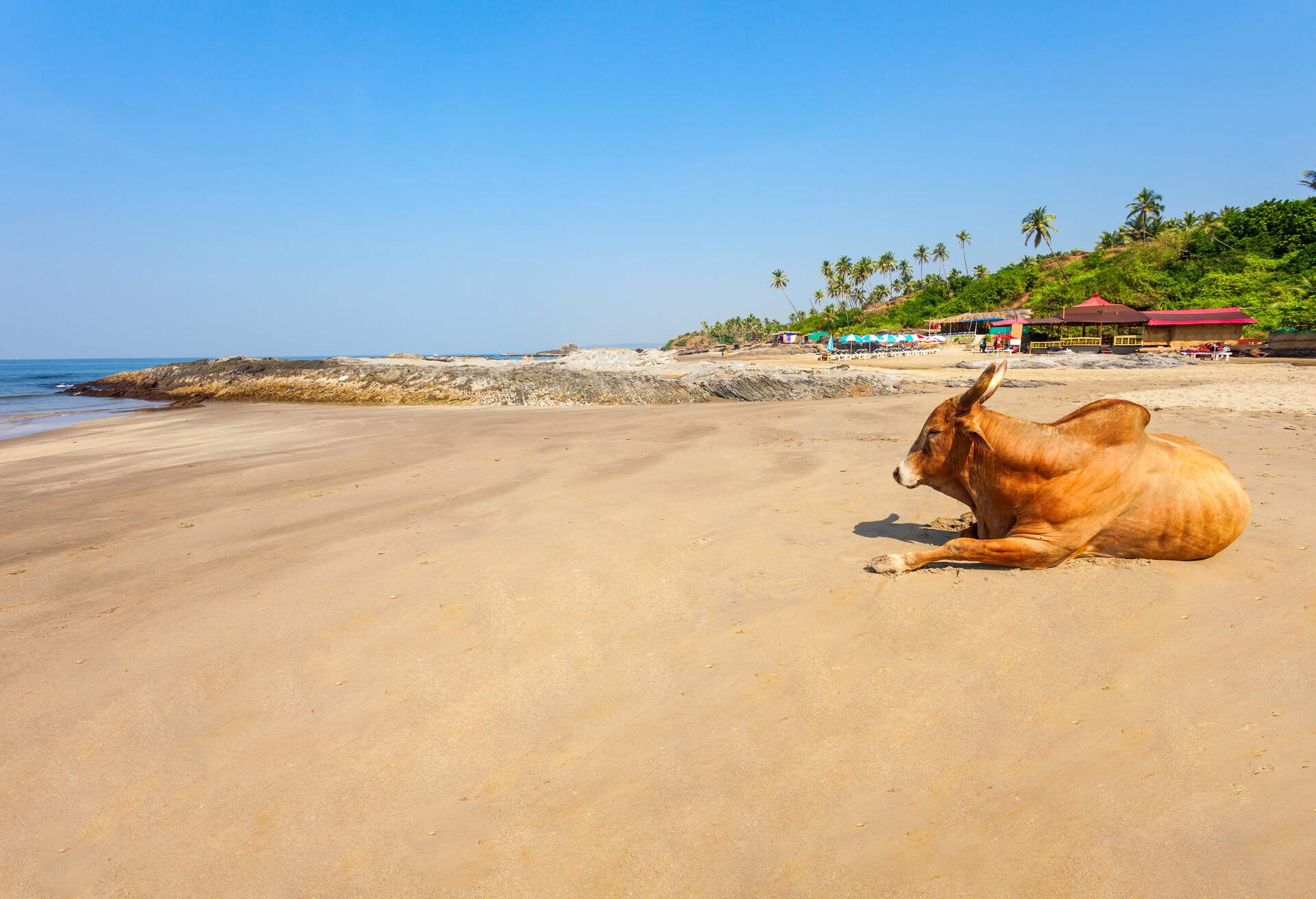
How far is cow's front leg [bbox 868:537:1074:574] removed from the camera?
4.63m

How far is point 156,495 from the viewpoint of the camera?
396 inches

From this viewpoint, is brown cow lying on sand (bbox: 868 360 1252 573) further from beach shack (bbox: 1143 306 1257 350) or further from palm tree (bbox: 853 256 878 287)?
palm tree (bbox: 853 256 878 287)

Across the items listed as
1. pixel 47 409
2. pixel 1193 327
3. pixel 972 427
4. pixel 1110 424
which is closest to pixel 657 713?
pixel 972 427

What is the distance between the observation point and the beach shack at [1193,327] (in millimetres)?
47688

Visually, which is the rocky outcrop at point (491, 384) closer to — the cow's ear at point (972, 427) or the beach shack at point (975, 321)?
the cow's ear at point (972, 427)

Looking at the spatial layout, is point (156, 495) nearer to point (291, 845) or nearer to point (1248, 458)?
point (291, 845)

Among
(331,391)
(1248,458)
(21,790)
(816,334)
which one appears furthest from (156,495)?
(816,334)

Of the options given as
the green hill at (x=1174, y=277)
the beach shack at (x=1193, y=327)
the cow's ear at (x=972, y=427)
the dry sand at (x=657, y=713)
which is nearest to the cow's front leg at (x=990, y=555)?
the dry sand at (x=657, y=713)

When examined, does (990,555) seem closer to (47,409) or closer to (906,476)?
(906,476)

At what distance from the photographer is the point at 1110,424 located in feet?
15.4

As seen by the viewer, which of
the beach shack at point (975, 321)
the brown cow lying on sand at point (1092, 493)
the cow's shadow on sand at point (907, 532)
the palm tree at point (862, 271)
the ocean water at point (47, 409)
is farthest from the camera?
the palm tree at point (862, 271)

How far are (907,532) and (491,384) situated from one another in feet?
84.2

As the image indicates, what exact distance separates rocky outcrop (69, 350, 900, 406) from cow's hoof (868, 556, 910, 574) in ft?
56.3

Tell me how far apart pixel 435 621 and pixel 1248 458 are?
9.82 m
